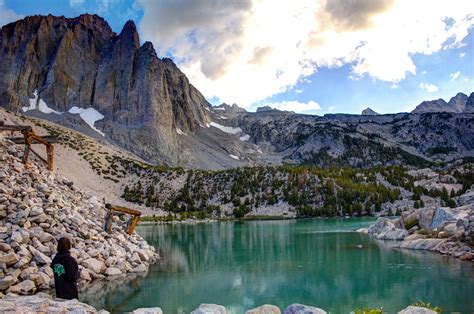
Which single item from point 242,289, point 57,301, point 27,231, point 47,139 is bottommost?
point 242,289

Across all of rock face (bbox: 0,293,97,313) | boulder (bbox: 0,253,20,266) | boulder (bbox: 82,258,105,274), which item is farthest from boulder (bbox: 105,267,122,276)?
rock face (bbox: 0,293,97,313)

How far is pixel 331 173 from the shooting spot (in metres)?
133

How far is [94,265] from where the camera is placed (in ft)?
88.9

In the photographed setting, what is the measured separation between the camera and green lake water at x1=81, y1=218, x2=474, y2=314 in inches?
834

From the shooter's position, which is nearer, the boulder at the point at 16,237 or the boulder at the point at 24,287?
the boulder at the point at 24,287

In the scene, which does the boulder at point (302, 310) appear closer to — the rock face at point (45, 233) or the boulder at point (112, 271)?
the rock face at point (45, 233)

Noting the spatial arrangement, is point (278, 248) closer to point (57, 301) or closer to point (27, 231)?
point (27, 231)

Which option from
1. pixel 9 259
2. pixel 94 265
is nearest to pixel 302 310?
pixel 9 259

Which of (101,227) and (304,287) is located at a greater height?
(101,227)

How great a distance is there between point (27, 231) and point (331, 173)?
11511cm

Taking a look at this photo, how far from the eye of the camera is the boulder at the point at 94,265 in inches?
1055

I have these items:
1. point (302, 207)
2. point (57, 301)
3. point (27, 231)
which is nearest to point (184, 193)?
point (302, 207)

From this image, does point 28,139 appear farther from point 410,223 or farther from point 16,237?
point 410,223

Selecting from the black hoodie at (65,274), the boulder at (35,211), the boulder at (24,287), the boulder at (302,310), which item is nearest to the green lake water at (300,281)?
the boulder at (24,287)
